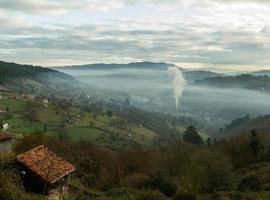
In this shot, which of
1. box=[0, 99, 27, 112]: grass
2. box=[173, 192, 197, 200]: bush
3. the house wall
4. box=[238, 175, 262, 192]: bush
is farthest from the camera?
box=[0, 99, 27, 112]: grass

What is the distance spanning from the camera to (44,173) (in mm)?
31172

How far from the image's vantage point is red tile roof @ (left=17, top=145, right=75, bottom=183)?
3150 cm

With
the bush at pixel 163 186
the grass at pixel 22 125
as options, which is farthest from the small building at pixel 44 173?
the grass at pixel 22 125

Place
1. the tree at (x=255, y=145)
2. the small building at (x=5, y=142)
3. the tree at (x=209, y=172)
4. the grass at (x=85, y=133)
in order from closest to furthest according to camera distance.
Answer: the small building at (x=5, y=142)
the tree at (x=209, y=172)
the tree at (x=255, y=145)
the grass at (x=85, y=133)

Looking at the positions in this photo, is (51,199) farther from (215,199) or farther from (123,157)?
(123,157)

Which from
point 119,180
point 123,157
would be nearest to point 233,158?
point 123,157

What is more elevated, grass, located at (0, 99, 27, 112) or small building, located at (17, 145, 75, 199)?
small building, located at (17, 145, 75, 199)

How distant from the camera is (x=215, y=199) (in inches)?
1523

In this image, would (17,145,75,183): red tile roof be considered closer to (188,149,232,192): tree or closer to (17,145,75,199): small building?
(17,145,75,199): small building

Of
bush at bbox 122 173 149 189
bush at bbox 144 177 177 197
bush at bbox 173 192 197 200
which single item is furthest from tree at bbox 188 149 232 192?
bush at bbox 173 192 197 200

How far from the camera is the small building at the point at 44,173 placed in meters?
31.3

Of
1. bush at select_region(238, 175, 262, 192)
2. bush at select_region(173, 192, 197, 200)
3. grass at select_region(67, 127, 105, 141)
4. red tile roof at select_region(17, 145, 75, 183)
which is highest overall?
red tile roof at select_region(17, 145, 75, 183)

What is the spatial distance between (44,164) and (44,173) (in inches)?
69.2

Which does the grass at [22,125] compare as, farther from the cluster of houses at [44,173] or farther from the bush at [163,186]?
the cluster of houses at [44,173]
